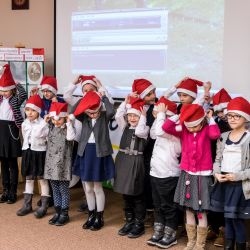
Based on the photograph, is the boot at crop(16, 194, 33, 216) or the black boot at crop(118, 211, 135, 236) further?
the boot at crop(16, 194, 33, 216)

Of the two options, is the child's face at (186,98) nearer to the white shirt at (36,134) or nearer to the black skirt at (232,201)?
the black skirt at (232,201)

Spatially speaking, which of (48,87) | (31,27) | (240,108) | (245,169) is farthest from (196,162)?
(31,27)

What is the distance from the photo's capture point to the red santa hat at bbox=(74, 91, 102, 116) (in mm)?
3113

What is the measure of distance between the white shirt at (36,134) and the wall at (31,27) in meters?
1.58

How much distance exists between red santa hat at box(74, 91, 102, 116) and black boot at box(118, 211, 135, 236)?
830mm

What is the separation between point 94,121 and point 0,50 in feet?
5.88

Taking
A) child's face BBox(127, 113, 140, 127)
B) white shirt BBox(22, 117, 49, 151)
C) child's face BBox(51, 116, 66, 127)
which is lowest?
white shirt BBox(22, 117, 49, 151)

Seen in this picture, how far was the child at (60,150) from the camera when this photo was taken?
3.30m

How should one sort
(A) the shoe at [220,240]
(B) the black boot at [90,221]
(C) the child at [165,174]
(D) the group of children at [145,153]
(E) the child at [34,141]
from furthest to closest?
(E) the child at [34,141]
(B) the black boot at [90,221]
(A) the shoe at [220,240]
(C) the child at [165,174]
(D) the group of children at [145,153]

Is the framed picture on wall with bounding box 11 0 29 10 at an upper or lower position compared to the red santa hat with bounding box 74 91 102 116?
upper

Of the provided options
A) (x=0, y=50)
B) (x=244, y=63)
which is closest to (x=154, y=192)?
(x=244, y=63)

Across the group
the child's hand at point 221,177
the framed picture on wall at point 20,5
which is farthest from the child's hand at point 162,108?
the framed picture on wall at point 20,5

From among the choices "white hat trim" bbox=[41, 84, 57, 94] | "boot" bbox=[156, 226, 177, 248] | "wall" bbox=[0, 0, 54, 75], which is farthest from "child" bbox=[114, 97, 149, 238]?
"wall" bbox=[0, 0, 54, 75]

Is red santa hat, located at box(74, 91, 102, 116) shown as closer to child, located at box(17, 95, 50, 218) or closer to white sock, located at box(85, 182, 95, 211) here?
child, located at box(17, 95, 50, 218)
